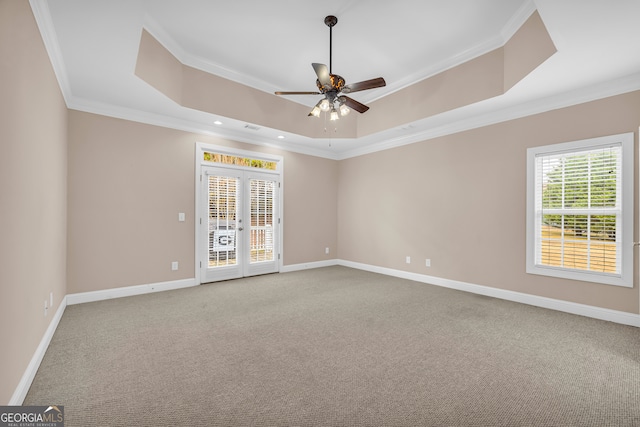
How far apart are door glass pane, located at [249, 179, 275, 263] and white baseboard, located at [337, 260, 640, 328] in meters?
2.53

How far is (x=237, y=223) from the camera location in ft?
17.8

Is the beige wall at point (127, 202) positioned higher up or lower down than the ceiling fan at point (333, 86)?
lower down

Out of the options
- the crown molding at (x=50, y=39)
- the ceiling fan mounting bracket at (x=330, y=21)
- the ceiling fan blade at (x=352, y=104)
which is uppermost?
the ceiling fan mounting bracket at (x=330, y=21)

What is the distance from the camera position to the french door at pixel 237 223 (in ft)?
16.6

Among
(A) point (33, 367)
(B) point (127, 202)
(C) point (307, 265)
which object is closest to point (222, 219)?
(B) point (127, 202)

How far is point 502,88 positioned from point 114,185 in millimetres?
5479

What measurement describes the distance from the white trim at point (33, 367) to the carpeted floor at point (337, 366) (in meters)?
0.06

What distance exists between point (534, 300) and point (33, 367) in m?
5.41

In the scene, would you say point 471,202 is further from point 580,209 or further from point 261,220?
point 261,220

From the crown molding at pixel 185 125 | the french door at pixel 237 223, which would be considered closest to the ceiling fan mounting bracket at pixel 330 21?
the crown molding at pixel 185 125

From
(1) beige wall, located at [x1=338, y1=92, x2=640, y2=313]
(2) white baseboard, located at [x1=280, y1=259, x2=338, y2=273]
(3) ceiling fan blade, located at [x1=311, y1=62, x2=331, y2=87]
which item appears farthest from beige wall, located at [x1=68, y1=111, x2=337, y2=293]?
(1) beige wall, located at [x1=338, y1=92, x2=640, y2=313]

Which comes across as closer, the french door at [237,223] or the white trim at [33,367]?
the white trim at [33,367]

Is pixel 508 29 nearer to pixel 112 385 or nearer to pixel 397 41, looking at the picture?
pixel 397 41

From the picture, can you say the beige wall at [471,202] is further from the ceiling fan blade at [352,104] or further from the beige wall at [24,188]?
the beige wall at [24,188]
